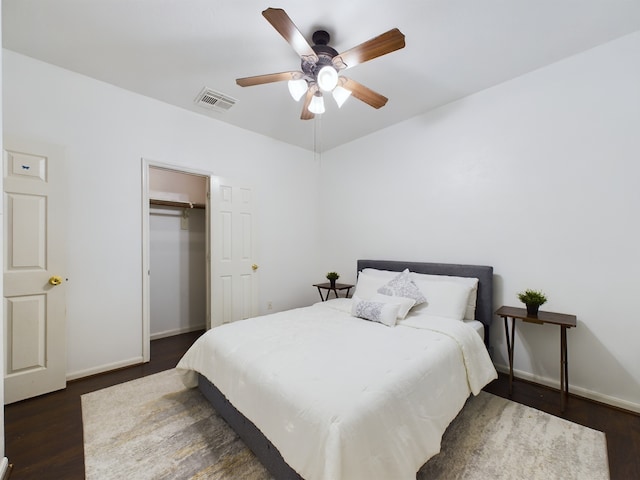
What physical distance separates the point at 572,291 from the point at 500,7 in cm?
228

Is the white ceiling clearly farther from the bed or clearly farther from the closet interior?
the bed

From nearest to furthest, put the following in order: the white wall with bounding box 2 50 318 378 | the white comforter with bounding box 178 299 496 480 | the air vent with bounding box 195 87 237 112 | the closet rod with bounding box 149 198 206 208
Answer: the white comforter with bounding box 178 299 496 480 → the white wall with bounding box 2 50 318 378 → the air vent with bounding box 195 87 237 112 → the closet rod with bounding box 149 198 206 208

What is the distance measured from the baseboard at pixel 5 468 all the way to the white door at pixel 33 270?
96 centimetres

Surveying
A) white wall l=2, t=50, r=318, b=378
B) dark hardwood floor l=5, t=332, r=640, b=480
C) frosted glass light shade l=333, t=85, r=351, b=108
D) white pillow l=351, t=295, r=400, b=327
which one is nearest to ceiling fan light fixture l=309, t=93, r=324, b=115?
frosted glass light shade l=333, t=85, r=351, b=108

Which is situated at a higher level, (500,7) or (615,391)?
(500,7)

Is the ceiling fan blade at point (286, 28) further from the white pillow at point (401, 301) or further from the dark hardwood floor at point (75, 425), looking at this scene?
the dark hardwood floor at point (75, 425)

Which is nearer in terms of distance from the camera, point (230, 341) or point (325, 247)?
point (230, 341)

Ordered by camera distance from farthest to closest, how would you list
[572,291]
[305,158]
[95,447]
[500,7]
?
[305,158], [572,291], [500,7], [95,447]

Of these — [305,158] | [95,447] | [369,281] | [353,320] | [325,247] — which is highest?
[305,158]

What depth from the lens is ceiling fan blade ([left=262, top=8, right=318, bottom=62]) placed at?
1.54 meters

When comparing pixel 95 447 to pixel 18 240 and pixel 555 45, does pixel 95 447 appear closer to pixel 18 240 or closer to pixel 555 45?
pixel 18 240

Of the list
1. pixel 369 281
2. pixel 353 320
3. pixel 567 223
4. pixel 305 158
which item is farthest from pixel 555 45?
pixel 305 158

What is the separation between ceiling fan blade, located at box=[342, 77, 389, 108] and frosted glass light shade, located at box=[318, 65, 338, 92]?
0.67 ft

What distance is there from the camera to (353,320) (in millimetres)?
2553
